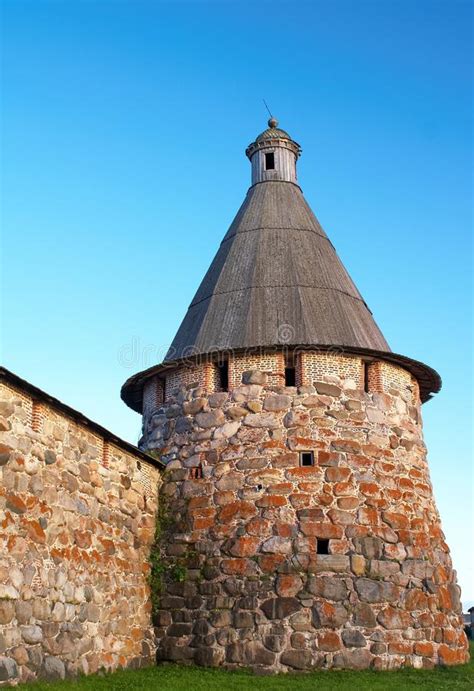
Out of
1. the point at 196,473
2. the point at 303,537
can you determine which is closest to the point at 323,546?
the point at 303,537

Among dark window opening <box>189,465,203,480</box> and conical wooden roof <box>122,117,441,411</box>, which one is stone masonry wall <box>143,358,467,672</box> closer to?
dark window opening <box>189,465,203,480</box>

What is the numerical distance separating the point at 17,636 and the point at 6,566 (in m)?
0.71

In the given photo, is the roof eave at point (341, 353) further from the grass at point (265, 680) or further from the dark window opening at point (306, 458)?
the grass at point (265, 680)

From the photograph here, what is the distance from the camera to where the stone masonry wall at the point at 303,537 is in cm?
1112

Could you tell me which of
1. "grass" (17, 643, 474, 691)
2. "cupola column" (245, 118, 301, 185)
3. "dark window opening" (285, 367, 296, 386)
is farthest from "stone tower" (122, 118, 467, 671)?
"cupola column" (245, 118, 301, 185)

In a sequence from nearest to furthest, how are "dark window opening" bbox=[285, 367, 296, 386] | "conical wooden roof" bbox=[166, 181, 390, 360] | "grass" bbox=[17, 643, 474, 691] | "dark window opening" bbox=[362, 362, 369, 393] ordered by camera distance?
"grass" bbox=[17, 643, 474, 691] → "dark window opening" bbox=[285, 367, 296, 386] → "dark window opening" bbox=[362, 362, 369, 393] → "conical wooden roof" bbox=[166, 181, 390, 360]

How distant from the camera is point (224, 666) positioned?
36.4 ft

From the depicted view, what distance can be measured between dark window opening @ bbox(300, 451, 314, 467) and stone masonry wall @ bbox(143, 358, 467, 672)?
0.19 feet

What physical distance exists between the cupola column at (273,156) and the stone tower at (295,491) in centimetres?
279

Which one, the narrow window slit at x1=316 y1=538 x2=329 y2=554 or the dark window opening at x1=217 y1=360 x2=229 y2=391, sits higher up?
the dark window opening at x1=217 y1=360 x2=229 y2=391

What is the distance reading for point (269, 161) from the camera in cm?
1620

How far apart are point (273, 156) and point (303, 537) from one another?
299 inches

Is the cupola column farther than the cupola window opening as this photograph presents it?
No

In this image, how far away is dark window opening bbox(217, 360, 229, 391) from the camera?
1275cm
